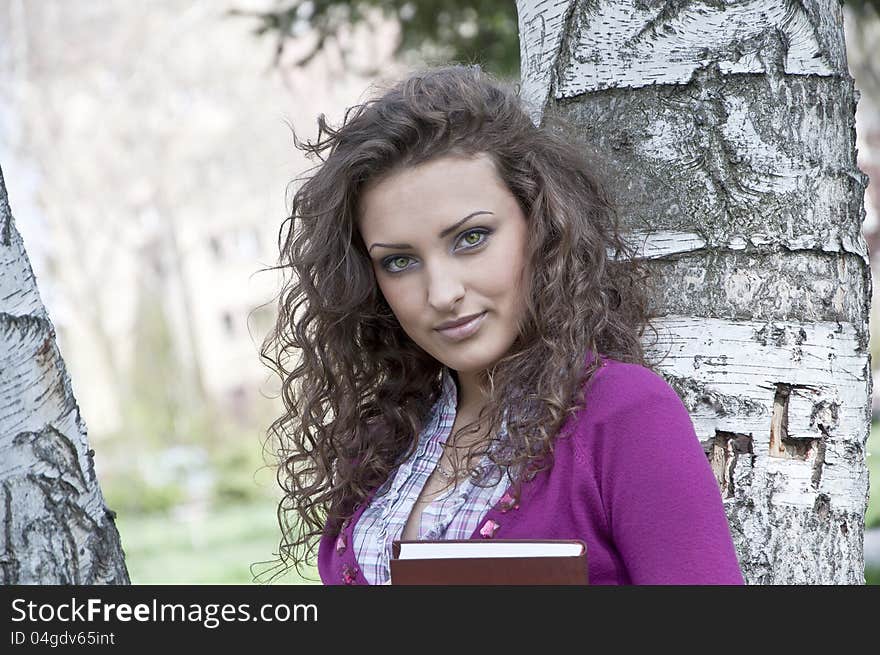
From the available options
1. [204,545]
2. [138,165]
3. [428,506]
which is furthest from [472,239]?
[138,165]

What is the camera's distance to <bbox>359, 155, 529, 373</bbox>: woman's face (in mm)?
1743

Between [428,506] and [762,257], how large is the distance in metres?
0.74

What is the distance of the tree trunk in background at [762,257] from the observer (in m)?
1.79

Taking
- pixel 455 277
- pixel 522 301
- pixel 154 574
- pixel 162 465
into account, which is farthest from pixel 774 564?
pixel 162 465

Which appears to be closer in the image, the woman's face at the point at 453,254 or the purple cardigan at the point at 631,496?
the purple cardigan at the point at 631,496

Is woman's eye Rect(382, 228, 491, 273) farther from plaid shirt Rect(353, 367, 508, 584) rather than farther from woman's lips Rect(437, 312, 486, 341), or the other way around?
plaid shirt Rect(353, 367, 508, 584)

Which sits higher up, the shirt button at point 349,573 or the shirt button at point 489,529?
the shirt button at point 489,529

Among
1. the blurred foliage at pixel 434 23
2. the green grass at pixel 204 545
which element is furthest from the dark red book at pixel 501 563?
the green grass at pixel 204 545

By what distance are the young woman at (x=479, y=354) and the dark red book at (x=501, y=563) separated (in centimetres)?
12

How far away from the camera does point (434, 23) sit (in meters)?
5.27

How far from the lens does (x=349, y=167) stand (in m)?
1.88

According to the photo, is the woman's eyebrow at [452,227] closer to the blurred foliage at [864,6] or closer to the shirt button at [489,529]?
the shirt button at [489,529]

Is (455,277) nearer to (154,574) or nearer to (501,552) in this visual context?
(501,552)
